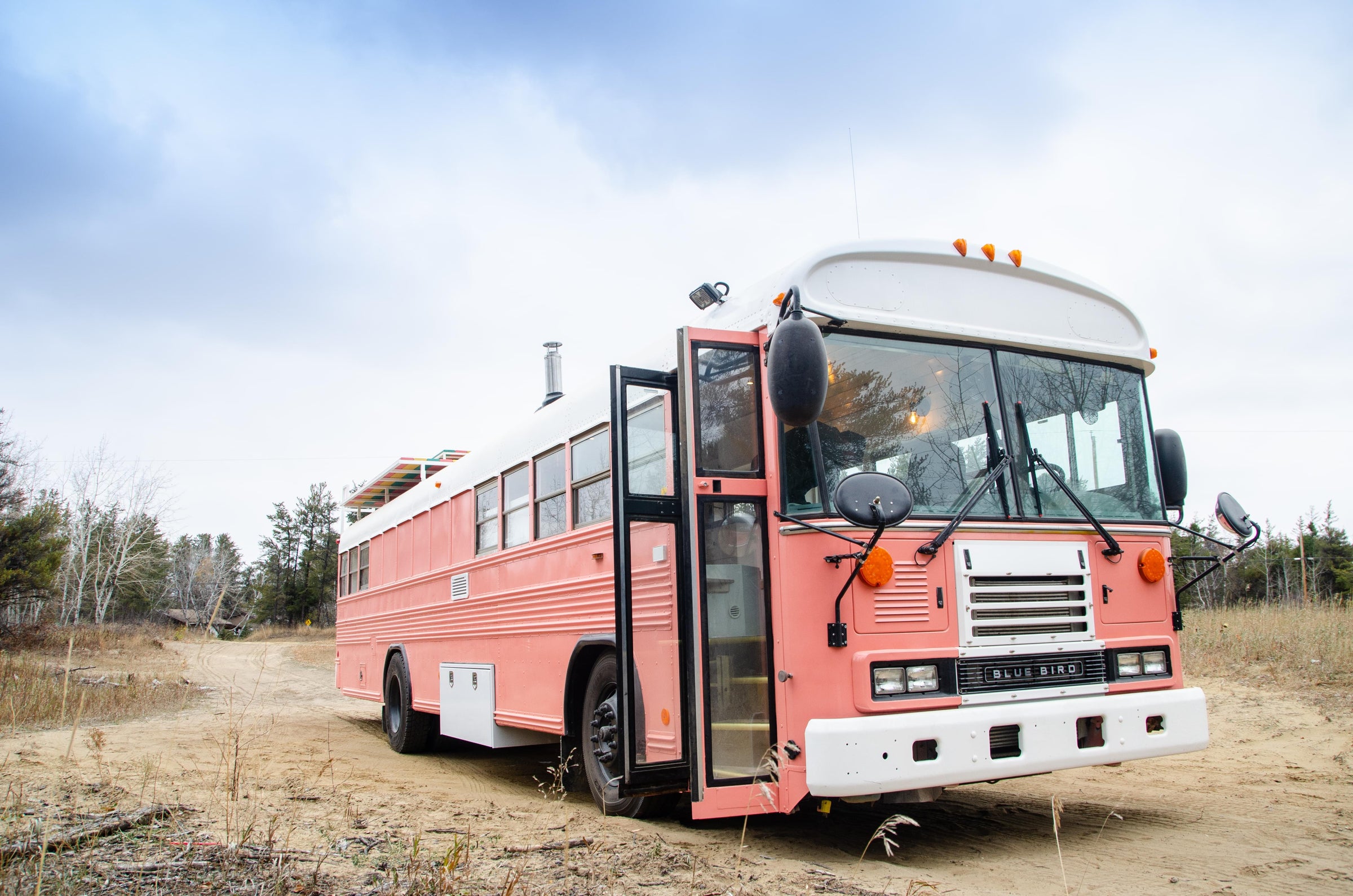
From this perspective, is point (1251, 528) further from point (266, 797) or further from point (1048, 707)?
point (266, 797)

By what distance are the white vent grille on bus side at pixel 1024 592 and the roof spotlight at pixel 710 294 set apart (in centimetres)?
177

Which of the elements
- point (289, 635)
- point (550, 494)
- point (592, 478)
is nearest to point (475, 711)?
point (550, 494)

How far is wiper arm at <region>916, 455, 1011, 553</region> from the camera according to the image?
435cm

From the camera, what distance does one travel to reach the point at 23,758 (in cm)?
682

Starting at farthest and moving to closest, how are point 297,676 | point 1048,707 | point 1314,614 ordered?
point 297,676, point 1314,614, point 1048,707

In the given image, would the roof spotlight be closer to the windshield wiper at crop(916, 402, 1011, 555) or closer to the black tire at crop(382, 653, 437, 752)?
the windshield wiper at crop(916, 402, 1011, 555)

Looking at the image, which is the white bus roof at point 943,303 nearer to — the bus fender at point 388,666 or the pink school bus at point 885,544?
the pink school bus at point 885,544

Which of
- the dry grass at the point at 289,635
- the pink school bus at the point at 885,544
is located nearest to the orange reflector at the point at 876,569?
the pink school bus at the point at 885,544

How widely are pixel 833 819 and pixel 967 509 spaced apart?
2.33 m

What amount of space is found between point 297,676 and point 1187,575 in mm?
22306

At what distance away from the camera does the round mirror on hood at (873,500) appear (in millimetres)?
3955

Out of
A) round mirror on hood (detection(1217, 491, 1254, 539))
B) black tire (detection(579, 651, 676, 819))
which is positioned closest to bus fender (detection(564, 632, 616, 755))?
black tire (detection(579, 651, 676, 819))

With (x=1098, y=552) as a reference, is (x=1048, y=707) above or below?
below

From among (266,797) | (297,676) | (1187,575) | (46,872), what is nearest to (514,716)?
(266,797)
